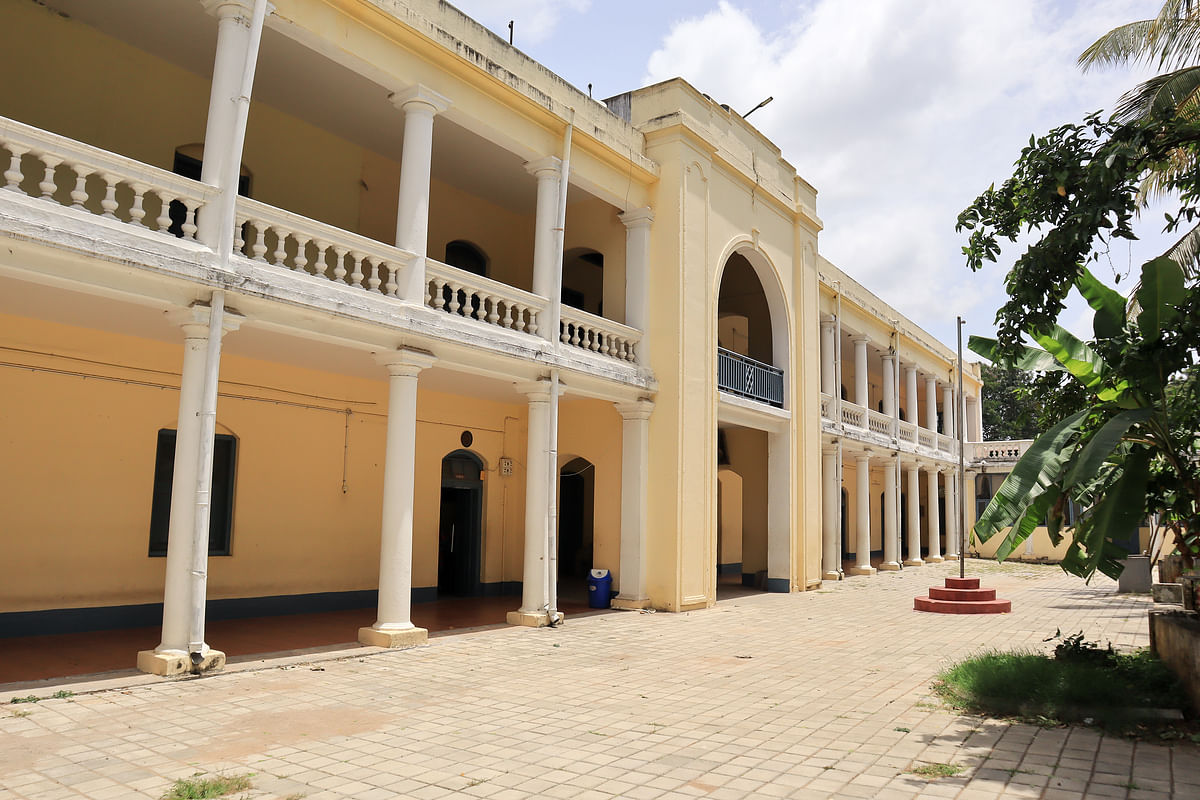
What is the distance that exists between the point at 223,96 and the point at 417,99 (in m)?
2.67

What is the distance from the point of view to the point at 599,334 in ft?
46.6

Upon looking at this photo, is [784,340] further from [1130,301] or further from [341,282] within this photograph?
[341,282]

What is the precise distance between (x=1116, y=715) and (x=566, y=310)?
28.7ft

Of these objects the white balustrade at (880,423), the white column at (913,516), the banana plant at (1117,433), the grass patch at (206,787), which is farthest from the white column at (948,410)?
the grass patch at (206,787)

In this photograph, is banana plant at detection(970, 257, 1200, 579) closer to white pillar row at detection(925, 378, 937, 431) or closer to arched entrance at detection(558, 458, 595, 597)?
arched entrance at detection(558, 458, 595, 597)

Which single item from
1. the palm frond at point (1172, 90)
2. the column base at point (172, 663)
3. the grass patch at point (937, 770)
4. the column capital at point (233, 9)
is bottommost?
the grass patch at point (937, 770)

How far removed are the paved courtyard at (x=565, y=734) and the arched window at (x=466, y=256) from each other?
752 cm

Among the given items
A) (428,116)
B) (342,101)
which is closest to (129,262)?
(428,116)

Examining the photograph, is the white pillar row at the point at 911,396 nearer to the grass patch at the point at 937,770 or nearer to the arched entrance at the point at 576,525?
the arched entrance at the point at 576,525

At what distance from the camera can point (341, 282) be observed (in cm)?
950

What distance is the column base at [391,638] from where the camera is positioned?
969 cm

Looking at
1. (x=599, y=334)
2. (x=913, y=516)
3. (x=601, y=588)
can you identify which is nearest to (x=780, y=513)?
(x=601, y=588)

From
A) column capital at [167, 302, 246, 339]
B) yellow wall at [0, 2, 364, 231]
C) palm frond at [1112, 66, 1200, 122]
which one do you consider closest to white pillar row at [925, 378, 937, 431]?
palm frond at [1112, 66, 1200, 122]

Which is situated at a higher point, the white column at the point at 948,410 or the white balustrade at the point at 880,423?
the white column at the point at 948,410
